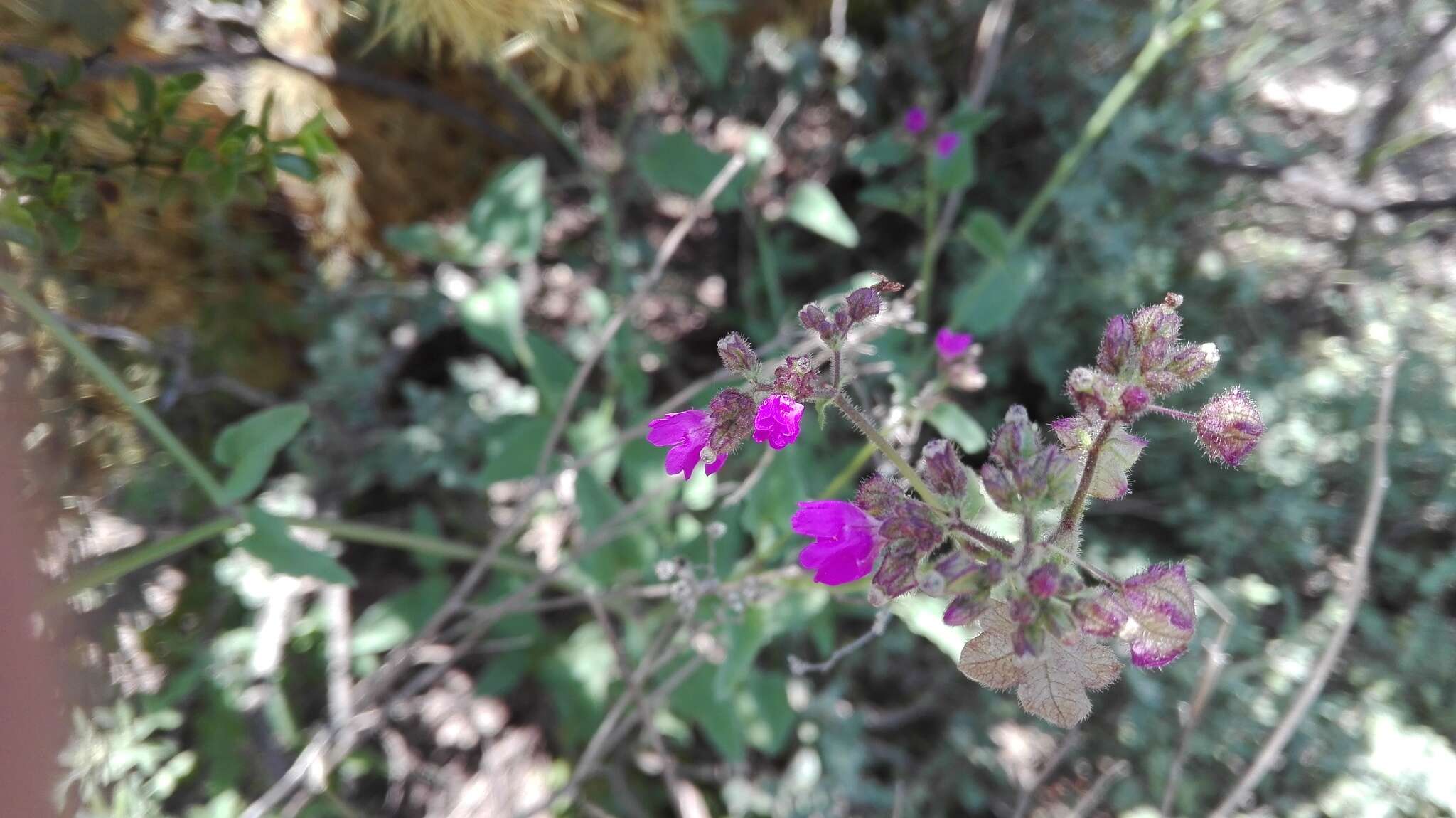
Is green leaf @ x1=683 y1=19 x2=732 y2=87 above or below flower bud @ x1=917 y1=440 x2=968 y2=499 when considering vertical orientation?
above

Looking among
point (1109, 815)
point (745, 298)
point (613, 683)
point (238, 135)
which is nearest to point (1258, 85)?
point (745, 298)

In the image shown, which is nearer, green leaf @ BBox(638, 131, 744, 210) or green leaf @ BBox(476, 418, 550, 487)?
green leaf @ BBox(476, 418, 550, 487)

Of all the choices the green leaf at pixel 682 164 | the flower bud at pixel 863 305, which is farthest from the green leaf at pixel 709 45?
the flower bud at pixel 863 305

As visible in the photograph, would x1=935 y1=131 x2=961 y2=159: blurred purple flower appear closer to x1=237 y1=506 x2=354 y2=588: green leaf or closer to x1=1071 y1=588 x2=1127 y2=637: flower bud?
x1=1071 y1=588 x2=1127 y2=637: flower bud

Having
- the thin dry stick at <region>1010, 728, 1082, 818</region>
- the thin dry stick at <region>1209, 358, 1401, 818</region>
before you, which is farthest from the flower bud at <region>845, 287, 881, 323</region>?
the thin dry stick at <region>1209, 358, 1401, 818</region>

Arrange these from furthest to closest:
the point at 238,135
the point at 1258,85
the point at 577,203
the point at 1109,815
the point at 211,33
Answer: the point at 577,203
the point at 1258,85
the point at 1109,815
the point at 211,33
the point at 238,135

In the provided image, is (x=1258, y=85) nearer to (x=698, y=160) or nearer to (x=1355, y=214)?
(x=1355, y=214)
